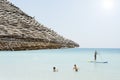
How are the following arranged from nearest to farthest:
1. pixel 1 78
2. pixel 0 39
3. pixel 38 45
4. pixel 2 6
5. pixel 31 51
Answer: pixel 1 78, pixel 0 39, pixel 38 45, pixel 31 51, pixel 2 6

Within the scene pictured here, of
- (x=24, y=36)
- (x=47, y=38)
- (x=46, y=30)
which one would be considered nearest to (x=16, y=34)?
(x=24, y=36)

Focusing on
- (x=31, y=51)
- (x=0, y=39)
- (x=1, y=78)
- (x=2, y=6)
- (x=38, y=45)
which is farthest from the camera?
(x=2, y=6)

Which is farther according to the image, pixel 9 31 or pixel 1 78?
pixel 9 31

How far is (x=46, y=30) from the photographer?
34781mm

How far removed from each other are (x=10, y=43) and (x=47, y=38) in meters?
3.35

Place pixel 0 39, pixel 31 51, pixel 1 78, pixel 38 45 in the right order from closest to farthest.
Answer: pixel 1 78
pixel 0 39
pixel 38 45
pixel 31 51

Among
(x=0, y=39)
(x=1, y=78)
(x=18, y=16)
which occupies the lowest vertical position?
(x=1, y=78)

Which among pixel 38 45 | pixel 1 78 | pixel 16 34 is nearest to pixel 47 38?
pixel 38 45

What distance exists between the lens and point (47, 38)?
31734 mm

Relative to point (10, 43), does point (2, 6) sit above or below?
above

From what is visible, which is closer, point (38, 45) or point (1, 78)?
point (1, 78)

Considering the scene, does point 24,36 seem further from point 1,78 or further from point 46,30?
point 1,78

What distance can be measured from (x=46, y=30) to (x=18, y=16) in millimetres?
2984

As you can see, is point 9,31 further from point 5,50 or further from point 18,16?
point 18,16
